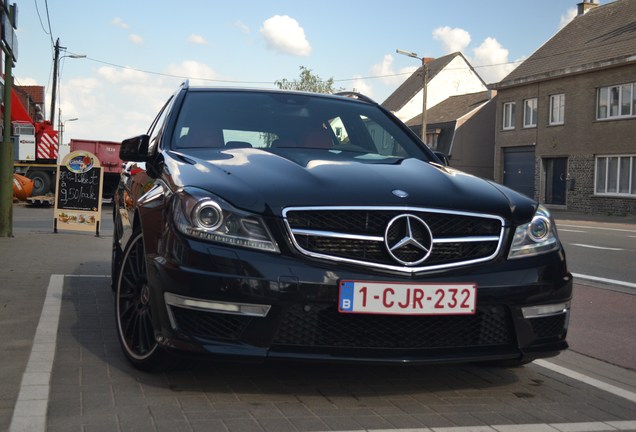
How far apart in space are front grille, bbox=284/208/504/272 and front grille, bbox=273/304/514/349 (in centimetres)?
24

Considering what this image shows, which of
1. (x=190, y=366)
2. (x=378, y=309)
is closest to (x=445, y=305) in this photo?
(x=378, y=309)

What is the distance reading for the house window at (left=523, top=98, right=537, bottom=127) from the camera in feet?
127

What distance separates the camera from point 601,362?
5.14 m

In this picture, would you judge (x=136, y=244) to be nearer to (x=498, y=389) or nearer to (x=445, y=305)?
(x=445, y=305)

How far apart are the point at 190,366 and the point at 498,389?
162cm

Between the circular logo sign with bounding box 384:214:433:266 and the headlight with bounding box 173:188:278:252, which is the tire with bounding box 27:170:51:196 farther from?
the circular logo sign with bounding box 384:214:433:266

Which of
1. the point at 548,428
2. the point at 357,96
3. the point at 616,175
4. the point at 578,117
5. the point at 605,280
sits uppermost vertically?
the point at 578,117

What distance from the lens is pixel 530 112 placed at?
3909 centimetres

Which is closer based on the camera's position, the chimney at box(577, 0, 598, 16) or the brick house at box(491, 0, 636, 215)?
the brick house at box(491, 0, 636, 215)

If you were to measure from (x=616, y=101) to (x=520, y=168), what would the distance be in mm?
8254

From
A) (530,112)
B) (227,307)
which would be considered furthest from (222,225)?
(530,112)

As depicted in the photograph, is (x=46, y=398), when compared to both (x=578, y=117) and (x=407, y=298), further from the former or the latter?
(x=578, y=117)

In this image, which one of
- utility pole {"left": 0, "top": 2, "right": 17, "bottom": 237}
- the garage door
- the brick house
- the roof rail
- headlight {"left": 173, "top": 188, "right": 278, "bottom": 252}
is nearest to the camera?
headlight {"left": 173, "top": 188, "right": 278, "bottom": 252}

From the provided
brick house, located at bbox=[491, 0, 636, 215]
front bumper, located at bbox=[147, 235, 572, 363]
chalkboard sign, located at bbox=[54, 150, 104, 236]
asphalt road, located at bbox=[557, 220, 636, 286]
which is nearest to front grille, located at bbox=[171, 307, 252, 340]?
front bumper, located at bbox=[147, 235, 572, 363]
